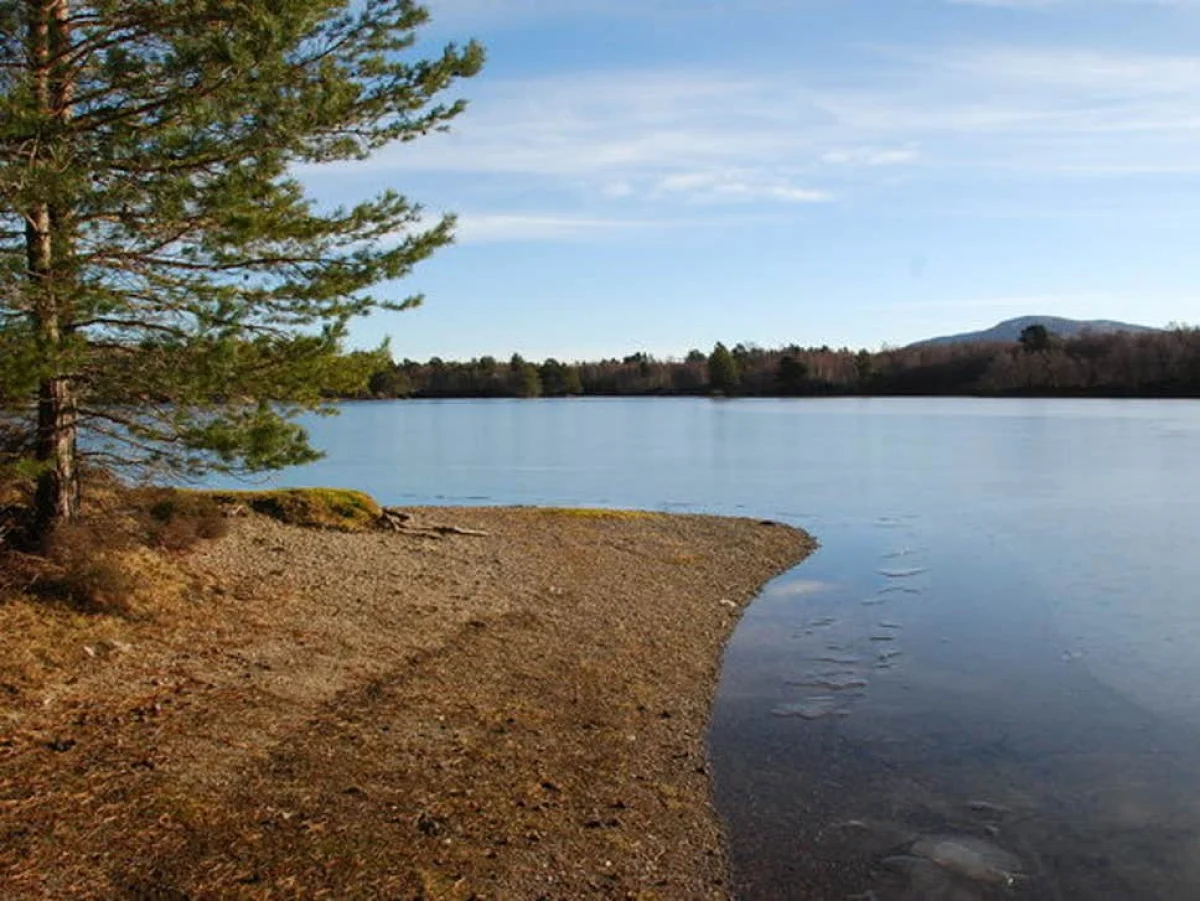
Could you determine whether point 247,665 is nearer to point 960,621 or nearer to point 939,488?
point 960,621

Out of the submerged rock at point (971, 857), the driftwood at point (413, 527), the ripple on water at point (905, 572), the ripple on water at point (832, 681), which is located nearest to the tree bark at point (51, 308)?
the submerged rock at point (971, 857)

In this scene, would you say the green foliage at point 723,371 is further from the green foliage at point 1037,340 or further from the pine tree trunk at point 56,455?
the pine tree trunk at point 56,455

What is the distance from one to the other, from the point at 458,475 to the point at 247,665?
104ft

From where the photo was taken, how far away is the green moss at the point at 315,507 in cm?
1778

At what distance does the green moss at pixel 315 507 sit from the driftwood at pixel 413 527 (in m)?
0.21

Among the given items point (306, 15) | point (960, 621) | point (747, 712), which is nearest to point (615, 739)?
point (747, 712)

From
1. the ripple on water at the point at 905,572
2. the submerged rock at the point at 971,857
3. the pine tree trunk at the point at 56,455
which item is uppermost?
the pine tree trunk at the point at 56,455

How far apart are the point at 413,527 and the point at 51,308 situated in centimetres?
1107

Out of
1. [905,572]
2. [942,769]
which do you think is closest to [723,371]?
[905,572]

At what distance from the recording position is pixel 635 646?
13.3 m

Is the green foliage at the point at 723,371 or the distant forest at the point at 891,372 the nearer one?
the distant forest at the point at 891,372

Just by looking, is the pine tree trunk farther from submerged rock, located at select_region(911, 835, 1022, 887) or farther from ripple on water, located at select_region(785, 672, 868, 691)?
ripple on water, located at select_region(785, 672, 868, 691)

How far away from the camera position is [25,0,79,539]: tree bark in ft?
28.0

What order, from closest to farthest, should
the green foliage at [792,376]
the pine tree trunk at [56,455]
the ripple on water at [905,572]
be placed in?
the pine tree trunk at [56,455] → the ripple on water at [905,572] → the green foliage at [792,376]
